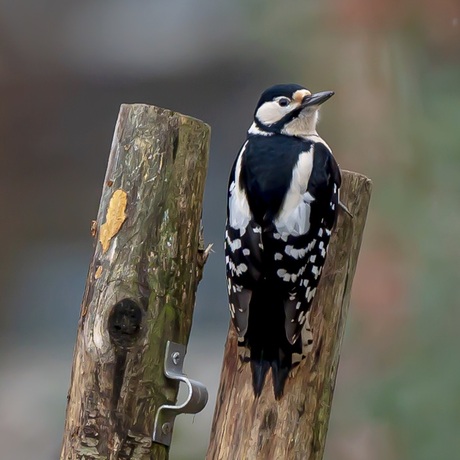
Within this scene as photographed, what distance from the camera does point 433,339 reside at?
3.93m

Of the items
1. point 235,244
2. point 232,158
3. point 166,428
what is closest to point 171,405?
point 166,428

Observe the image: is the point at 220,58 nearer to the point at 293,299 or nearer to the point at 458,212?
the point at 458,212

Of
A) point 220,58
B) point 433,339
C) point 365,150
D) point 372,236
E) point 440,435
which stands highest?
point 220,58

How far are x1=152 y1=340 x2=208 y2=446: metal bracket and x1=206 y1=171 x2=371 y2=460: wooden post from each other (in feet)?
0.36

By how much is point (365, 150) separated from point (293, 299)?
2.04m

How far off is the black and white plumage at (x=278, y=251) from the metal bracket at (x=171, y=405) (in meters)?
0.15

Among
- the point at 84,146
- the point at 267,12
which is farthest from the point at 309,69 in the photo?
the point at 84,146

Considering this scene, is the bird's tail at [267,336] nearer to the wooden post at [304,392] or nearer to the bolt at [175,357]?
the wooden post at [304,392]

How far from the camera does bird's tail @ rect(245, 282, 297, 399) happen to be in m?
2.08

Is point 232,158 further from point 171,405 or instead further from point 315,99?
point 171,405

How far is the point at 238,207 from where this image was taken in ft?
7.06

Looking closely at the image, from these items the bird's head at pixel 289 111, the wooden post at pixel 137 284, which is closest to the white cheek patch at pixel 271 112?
the bird's head at pixel 289 111

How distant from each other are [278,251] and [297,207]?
0.11 m

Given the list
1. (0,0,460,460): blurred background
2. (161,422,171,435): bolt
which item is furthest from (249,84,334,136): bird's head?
(0,0,460,460): blurred background
